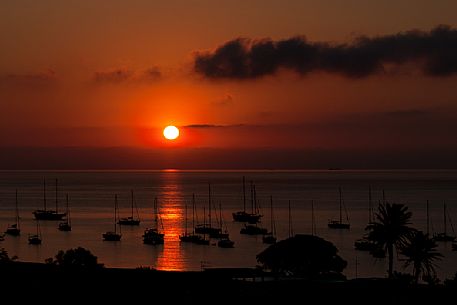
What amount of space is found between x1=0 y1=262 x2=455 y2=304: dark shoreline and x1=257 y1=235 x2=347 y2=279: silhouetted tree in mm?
18274

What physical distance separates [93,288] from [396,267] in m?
88.6

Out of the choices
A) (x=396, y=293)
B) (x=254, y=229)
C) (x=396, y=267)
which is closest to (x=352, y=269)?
(x=396, y=267)

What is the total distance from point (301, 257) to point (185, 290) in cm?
2200

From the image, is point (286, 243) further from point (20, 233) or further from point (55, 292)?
point (20, 233)

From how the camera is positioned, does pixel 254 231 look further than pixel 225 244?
Yes

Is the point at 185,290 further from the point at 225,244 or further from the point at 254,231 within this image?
the point at 254,231

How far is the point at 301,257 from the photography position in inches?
1928

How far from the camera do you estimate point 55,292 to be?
2742 centimetres

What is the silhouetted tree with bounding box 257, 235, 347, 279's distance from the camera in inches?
1924

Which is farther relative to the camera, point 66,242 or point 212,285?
point 66,242

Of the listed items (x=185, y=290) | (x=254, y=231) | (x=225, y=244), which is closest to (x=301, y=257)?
(x=185, y=290)

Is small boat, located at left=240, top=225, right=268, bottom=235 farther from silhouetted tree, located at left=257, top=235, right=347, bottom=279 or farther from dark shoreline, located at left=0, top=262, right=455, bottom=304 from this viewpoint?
dark shoreline, located at left=0, top=262, right=455, bottom=304

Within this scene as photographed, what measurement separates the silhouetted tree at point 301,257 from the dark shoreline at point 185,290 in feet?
60.0

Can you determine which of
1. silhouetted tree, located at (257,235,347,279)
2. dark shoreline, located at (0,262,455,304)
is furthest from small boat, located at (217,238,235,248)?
dark shoreline, located at (0,262,455,304)
